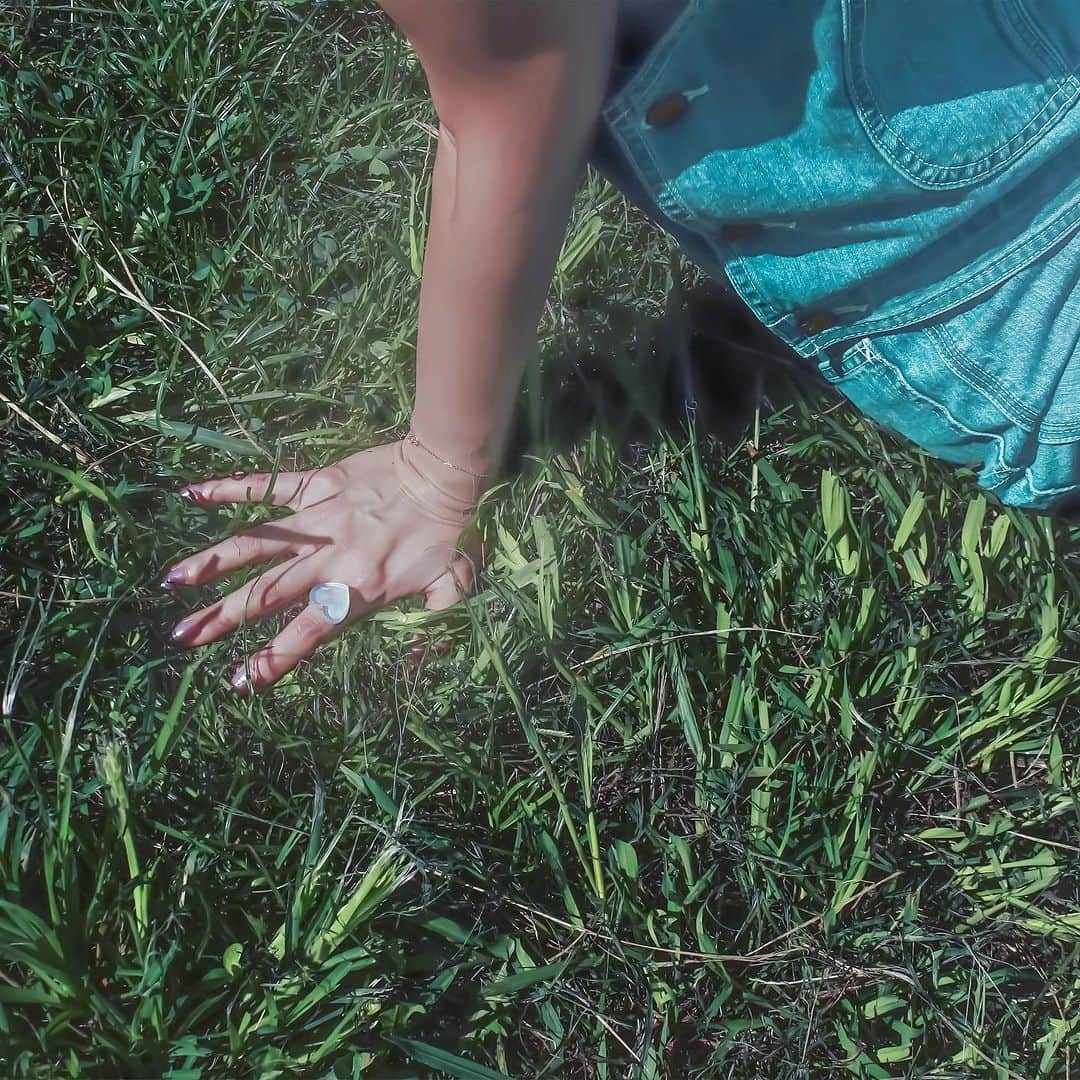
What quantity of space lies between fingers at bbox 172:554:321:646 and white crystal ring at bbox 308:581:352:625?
0.07 ft

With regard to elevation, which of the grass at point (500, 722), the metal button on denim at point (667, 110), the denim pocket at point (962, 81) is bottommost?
the grass at point (500, 722)

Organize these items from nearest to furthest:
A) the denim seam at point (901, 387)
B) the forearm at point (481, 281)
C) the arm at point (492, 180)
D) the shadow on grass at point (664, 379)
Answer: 1. the arm at point (492, 180)
2. the forearm at point (481, 281)
3. the denim seam at point (901, 387)
4. the shadow on grass at point (664, 379)

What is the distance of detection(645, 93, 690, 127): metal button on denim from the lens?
108 cm

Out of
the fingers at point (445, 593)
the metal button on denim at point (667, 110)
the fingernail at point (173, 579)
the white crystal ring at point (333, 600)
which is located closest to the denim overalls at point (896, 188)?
the metal button on denim at point (667, 110)

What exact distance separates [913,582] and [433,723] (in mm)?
724

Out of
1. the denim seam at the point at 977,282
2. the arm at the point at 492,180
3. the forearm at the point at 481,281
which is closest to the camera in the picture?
the arm at the point at 492,180

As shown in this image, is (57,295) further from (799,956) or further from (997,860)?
(997,860)

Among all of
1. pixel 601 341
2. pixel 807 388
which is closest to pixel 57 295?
pixel 601 341

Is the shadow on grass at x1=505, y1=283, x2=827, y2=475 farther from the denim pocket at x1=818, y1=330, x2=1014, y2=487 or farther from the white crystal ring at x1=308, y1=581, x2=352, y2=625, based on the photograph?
the white crystal ring at x1=308, y1=581, x2=352, y2=625

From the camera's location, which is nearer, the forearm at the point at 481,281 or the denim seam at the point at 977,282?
the forearm at the point at 481,281

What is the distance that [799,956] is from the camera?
1275 millimetres

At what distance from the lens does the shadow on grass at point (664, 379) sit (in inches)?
61.6

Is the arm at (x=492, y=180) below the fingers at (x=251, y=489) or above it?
above

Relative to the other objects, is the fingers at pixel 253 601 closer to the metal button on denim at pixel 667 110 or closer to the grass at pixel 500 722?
the grass at pixel 500 722
